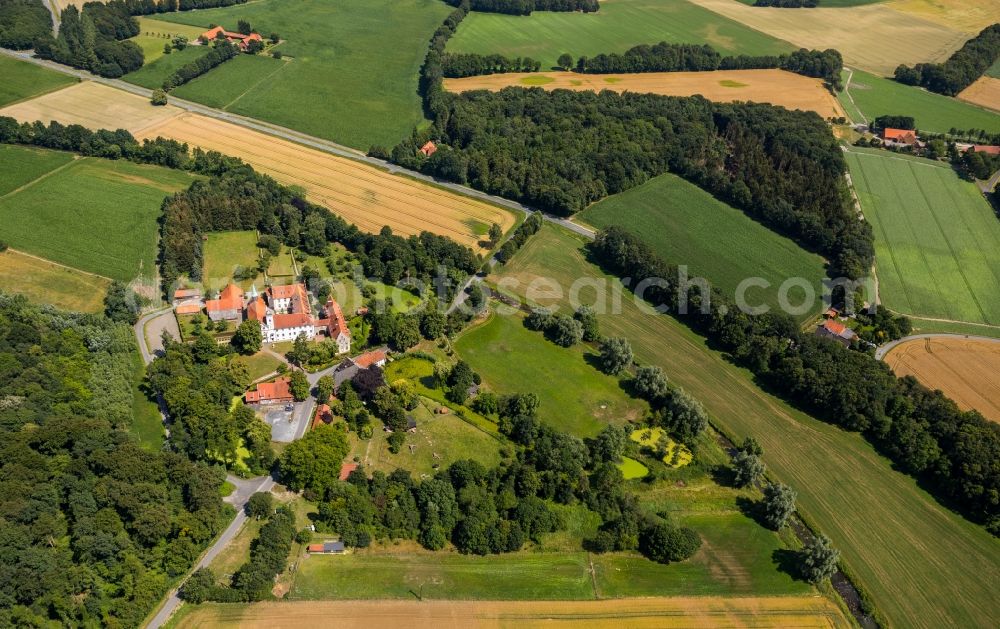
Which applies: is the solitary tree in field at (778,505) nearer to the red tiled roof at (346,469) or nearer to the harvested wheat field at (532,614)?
the harvested wheat field at (532,614)

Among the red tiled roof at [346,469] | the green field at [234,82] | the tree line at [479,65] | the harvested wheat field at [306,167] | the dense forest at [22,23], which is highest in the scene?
the tree line at [479,65]

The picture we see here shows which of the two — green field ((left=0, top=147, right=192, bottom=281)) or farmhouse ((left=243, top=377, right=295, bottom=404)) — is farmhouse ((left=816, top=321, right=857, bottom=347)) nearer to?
farmhouse ((left=243, top=377, right=295, bottom=404))

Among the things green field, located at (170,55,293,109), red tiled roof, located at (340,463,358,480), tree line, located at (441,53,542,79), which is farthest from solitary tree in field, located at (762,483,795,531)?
green field, located at (170,55,293,109)

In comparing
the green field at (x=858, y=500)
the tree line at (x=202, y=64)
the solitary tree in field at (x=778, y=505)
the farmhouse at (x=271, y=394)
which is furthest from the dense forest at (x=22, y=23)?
the solitary tree in field at (x=778, y=505)

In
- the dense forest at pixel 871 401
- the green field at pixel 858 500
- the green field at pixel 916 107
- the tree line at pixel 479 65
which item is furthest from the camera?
the tree line at pixel 479 65

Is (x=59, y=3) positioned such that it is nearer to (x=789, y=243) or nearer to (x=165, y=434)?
(x=165, y=434)

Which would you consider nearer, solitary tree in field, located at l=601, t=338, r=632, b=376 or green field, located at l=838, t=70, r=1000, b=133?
solitary tree in field, located at l=601, t=338, r=632, b=376
